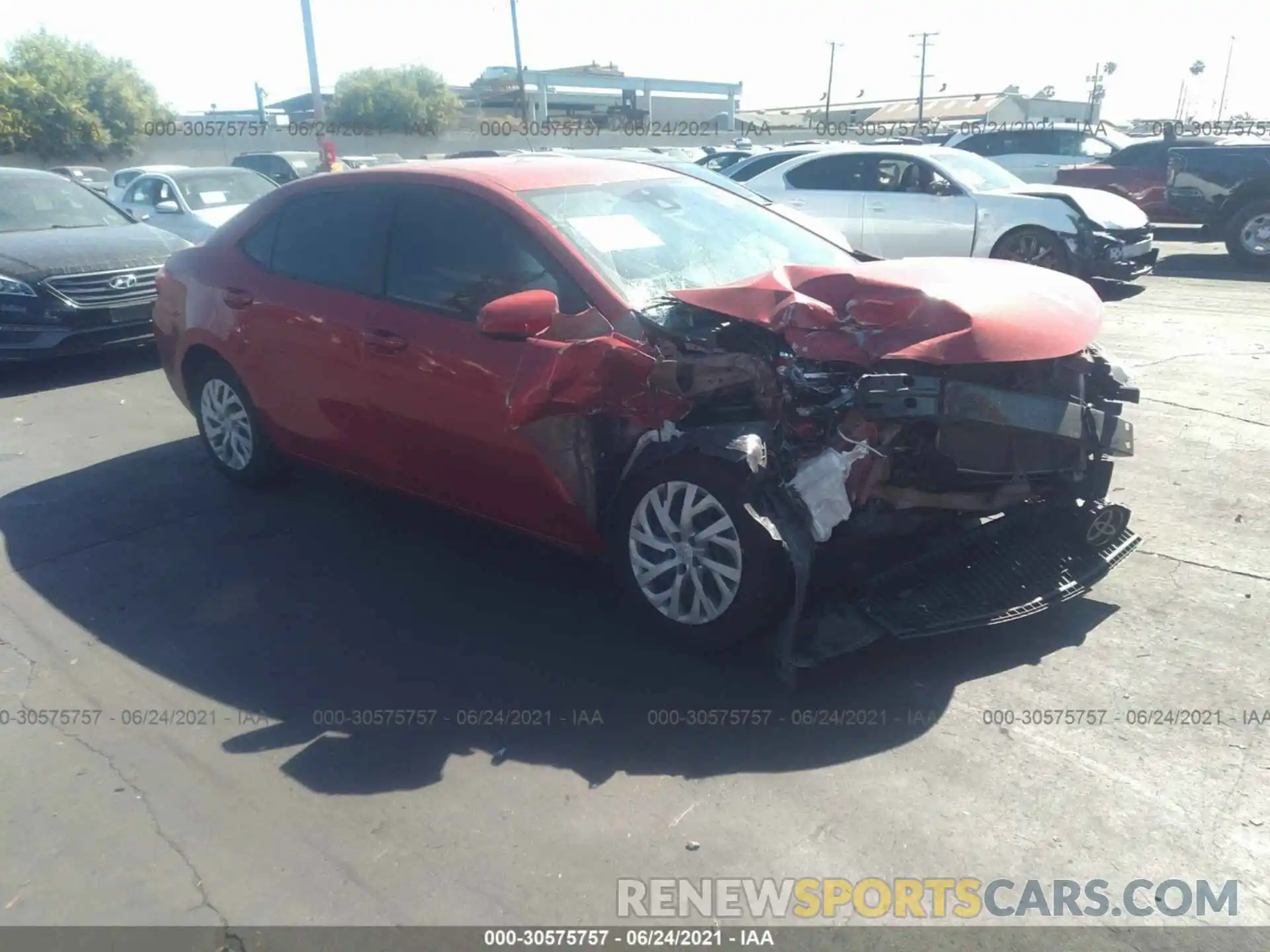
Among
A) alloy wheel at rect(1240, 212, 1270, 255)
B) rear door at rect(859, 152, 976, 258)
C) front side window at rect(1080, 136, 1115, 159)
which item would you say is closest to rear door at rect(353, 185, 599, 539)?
rear door at rect(859, 152, 976, 258)

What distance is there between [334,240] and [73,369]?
5.69 meters

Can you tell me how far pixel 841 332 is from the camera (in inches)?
152

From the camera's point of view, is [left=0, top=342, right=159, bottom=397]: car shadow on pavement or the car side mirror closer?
the car side mirror

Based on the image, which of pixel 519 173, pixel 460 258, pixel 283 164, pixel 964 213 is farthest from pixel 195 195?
pixel 460 258

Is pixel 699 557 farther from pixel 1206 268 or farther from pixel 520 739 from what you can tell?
pixel 1206 268

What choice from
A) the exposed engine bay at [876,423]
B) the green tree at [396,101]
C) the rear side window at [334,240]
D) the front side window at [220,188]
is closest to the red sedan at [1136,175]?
the front side window at [220,188]

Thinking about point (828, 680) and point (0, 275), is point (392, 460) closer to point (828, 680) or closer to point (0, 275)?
point (828, 680)

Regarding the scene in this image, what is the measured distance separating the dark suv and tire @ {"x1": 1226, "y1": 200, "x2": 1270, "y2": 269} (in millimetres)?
15559

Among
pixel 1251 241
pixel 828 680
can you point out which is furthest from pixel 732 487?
pixel 1251 241

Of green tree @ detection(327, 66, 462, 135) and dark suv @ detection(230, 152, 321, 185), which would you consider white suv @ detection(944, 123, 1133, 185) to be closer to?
dark suv @ detection(230, 152, 321, 185)

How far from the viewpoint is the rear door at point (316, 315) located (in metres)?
5.02

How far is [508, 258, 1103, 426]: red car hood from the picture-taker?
3.77 metres

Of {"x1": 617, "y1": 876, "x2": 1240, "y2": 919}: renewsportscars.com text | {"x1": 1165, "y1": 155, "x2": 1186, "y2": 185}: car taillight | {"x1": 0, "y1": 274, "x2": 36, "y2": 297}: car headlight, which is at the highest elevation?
{"x1": 1165, "y1": 155, "x2": 1186, "y2": 185}: car taillight

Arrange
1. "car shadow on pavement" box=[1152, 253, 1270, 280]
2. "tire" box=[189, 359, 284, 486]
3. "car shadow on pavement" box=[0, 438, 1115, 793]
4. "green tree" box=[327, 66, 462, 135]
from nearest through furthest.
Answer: "car shadow on pavement" box=[0, 438, 1115, 793] → "tire" box=[189, 359, 284, 486] → "car shadow on pavement" box=[1152, 253, 1270, 280] → "green tree" box=[327, 66, 462, 135]
